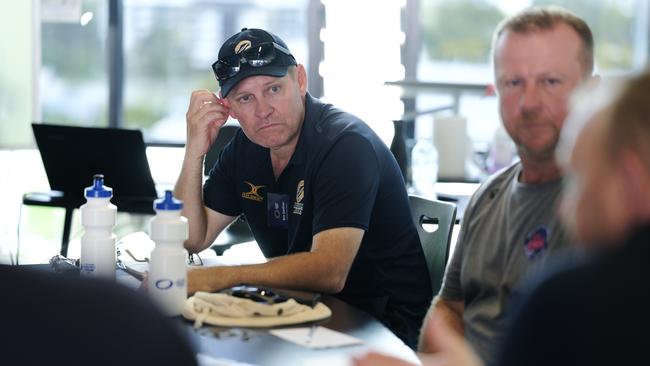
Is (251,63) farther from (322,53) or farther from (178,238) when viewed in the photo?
(322,53)

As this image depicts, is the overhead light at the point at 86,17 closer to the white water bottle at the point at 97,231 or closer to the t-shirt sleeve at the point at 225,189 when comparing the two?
the t-shirt sleeve at the point at 225,189

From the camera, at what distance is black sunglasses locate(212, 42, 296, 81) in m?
2.54

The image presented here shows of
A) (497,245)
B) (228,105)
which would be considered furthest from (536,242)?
(228,105)

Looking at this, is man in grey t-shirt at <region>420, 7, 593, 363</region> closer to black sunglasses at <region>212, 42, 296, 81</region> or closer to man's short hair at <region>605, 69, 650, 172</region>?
black sunglasses at <region>212, 42, 296, 81</region>

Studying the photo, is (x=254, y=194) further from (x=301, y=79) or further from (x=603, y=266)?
(x=603, y=266)

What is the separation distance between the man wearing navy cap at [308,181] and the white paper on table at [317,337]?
0.51 metres

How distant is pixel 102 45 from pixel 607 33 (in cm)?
302

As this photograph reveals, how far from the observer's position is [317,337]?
176 centimetres

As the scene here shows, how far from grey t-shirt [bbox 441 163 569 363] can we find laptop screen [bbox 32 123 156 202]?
2.04 meters

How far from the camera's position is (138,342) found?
705mm

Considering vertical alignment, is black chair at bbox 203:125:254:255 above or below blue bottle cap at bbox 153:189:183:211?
below

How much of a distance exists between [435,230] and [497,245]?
2.35 ft

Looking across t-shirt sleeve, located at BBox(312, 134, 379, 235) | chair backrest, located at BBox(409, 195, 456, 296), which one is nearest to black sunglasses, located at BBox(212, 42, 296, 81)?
t-shirt sleeve, located at BBox(312, 134, 379, 235)

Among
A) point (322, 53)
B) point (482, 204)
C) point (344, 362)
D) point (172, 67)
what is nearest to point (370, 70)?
point (322, 53)
